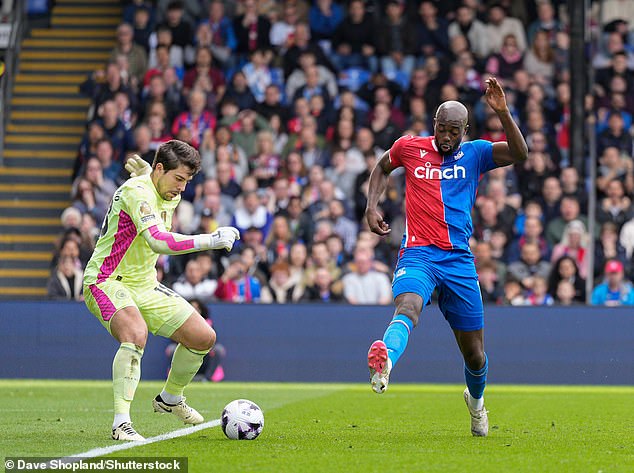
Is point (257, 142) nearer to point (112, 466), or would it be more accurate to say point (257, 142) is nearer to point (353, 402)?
point (353, 402)

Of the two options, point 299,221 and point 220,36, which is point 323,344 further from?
point 220,36

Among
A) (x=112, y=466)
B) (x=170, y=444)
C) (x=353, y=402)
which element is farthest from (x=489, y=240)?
(x=112, y=466)

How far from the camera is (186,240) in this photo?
875 cm

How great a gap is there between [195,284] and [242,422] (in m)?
8.80

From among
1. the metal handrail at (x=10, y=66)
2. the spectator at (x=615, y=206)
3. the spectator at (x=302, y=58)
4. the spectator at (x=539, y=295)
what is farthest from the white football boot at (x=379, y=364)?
the metal handrail at (x=10, y=66)

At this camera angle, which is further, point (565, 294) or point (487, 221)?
point (487, 221)

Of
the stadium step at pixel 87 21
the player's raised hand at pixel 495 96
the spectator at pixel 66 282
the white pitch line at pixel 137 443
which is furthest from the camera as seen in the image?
the stadium step at pixel 87 21

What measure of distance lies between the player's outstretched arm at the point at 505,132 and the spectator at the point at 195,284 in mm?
8844

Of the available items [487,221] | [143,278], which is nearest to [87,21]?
[487,221]

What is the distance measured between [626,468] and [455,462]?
38.5 inches

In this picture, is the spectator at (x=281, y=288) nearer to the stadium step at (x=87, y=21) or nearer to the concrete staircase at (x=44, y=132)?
the concrete staircase at (x=44, y=132)

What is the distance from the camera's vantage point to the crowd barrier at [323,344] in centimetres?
1675

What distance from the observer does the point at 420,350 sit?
1683cm

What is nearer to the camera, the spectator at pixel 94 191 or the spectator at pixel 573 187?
the spectator at pixel 573 187
